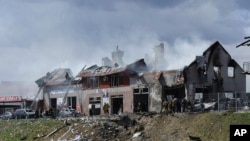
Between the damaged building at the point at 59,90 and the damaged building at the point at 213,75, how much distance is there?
20.9 m

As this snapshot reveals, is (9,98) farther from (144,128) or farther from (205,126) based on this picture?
(205,126)

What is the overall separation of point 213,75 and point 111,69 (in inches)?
616

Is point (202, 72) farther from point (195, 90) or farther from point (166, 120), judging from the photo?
point (166, 120)

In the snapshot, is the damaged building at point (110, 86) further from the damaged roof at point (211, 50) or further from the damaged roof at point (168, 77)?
the damaged roof at point (211, 50)

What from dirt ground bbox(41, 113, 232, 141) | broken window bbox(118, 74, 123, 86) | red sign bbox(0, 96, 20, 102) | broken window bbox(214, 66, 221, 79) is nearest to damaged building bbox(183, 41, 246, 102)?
broken window bbox(214, 66, 221, 79)

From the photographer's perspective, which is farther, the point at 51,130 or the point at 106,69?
the point at 106,69

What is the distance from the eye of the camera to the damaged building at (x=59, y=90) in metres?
81.0

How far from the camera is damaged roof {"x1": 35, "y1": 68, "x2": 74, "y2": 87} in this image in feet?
278

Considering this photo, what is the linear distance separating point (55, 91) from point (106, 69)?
43.9 ft

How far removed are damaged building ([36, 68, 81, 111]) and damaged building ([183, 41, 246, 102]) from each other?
2094 centimetres

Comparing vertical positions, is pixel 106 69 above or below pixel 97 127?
above

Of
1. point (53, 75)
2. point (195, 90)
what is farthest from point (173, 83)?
point (53, 75)

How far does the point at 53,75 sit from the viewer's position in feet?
294

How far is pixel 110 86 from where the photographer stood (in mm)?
74625
